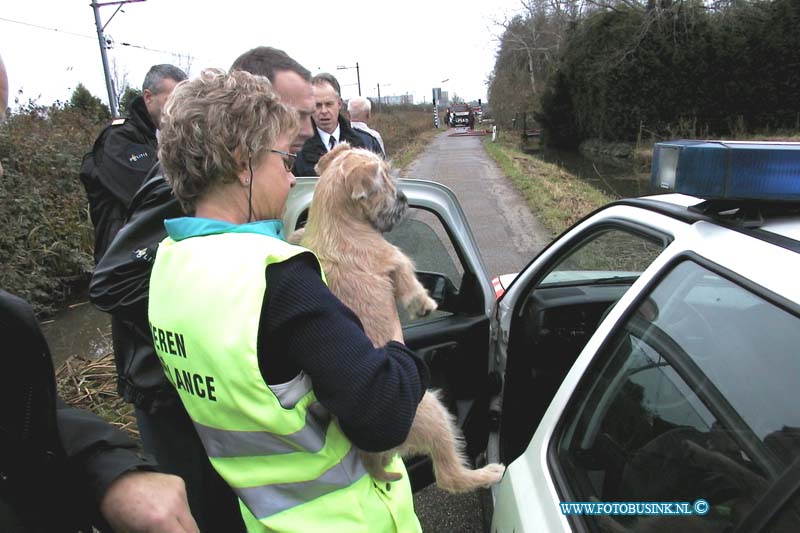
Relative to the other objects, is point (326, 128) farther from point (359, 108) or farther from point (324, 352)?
point (324, 352)

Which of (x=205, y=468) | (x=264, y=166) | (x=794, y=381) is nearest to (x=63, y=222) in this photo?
(x=205, y=468)

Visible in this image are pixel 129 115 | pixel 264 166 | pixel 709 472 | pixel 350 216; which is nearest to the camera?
pixel 709 472

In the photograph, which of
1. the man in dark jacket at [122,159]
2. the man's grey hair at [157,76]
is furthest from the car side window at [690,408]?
the man's grey hair at [157,76]

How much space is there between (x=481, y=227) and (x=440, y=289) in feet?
23.0

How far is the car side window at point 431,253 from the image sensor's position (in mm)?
2652

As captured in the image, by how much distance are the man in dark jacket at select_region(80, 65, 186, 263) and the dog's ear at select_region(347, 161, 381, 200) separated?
950 mm

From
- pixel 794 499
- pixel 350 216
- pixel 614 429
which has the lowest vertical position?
pixel 614 429

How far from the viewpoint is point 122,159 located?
2709 millimetres

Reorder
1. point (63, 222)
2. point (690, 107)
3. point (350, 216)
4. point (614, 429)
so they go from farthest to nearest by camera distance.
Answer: point (690, 107) < point (63, 222) < point (350, 216) < point (614, 429)

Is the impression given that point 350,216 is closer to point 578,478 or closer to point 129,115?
point 578,478

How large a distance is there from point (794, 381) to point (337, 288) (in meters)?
1.34

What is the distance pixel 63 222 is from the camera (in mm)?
7301

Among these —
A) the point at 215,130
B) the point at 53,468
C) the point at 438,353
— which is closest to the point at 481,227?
the point at 438,353

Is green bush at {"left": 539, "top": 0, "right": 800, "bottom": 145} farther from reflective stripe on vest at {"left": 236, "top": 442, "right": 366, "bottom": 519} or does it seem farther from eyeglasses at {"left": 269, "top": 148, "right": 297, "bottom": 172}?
reflective stripe on vest at {"left": 236, "top": 442, "right": 366, "bottom": 519}
